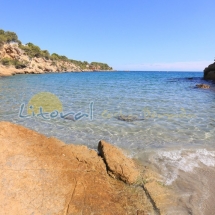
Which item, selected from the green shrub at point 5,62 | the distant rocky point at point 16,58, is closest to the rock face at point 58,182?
the distant rocky point at point 16,58

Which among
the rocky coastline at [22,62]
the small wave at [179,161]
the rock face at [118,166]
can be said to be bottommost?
the rocky coastline at [22,62]

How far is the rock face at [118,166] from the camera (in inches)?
147

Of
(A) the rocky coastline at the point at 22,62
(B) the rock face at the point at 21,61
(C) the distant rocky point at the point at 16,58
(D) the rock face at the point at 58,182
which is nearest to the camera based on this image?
(D) the rock face at the point at 58,182

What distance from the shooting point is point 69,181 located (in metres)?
3.21

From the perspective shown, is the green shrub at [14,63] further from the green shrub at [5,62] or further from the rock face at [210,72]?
the rock face at [210,72]

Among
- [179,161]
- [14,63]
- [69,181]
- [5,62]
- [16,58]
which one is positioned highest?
[69,181]

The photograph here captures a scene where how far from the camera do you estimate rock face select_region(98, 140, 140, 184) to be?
374cm

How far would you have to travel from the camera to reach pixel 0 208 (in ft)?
8.38

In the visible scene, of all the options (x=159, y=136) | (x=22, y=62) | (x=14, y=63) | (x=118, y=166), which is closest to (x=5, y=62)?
(x=14, y=63)

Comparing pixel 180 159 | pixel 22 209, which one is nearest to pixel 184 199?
pixel 180 159

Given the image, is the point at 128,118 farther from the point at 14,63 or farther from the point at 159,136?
the point at 14,63

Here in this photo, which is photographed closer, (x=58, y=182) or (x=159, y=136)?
(x=58, y=182)

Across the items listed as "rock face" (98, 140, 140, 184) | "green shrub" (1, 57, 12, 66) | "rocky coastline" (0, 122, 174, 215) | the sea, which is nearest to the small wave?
the sea

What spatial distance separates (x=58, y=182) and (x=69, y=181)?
0.60 ft
